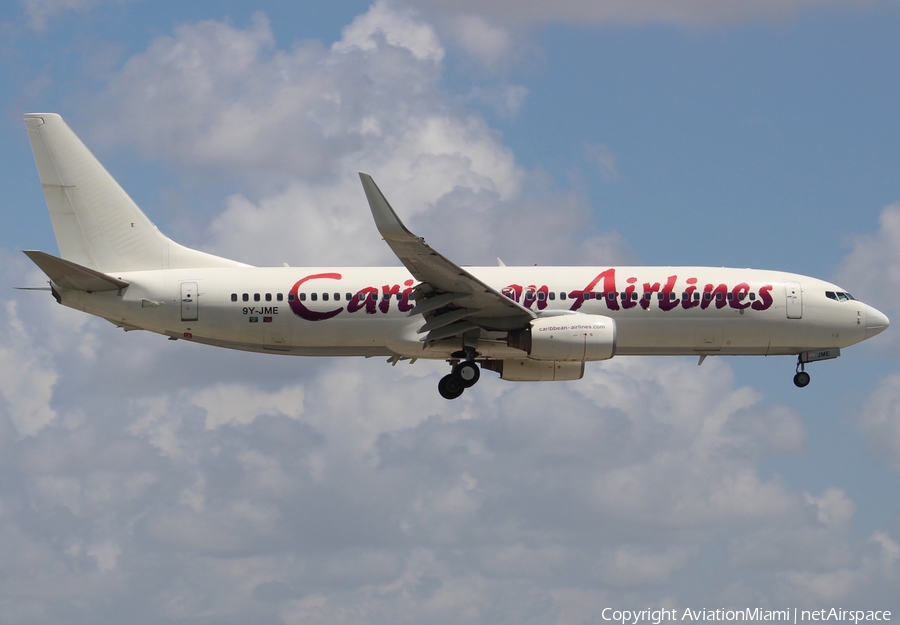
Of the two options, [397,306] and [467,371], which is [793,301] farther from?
[397,306]

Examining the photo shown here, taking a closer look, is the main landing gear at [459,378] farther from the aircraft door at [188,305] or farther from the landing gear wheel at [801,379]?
the landing gear wheel at [801,379]

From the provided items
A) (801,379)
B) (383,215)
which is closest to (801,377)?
(801,379)

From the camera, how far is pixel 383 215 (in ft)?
148

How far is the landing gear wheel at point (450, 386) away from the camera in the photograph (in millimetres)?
52844

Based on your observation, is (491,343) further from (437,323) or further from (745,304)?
(745,304)

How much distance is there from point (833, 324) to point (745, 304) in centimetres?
408

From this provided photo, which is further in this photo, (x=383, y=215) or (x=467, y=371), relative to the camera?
(x=467, y=371)

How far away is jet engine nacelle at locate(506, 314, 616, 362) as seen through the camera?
50.1 metres

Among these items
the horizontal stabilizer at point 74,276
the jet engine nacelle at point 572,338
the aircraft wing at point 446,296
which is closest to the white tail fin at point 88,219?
the horizontal stabilizer at point 74,276

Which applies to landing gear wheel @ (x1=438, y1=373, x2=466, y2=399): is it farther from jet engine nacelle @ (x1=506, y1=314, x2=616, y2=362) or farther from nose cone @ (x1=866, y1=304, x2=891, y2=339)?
nose cone @ (x1=866, y1=304, x2=891, y2=339)

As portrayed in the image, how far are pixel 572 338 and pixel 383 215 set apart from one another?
964cm

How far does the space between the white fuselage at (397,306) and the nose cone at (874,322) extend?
2546mm

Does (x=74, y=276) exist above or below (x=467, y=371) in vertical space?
above

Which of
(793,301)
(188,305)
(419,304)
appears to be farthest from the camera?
(793,301)
